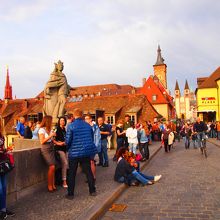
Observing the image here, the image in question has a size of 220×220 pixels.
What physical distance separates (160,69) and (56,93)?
324 ft

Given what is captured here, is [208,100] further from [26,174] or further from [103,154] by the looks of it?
[26,174]

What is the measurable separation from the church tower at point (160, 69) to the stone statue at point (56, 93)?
9756cm

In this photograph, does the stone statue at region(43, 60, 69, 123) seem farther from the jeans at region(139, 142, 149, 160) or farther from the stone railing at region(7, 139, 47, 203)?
the jeans at region(139, 142, 149, 160)

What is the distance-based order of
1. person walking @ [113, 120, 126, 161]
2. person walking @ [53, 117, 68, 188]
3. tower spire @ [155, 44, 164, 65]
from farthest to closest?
tower spire @ [155, 44, 164, 65]
person walking @ [113, 120, 126, 161]
person walking @ [53, 117, 68, 188]

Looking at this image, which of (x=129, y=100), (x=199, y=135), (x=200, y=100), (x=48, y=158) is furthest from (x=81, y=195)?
(x=200, y=100)

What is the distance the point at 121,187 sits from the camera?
7.08 m

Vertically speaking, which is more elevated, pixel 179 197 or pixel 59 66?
pixel 59 66

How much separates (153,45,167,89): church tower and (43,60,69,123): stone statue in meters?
97.6


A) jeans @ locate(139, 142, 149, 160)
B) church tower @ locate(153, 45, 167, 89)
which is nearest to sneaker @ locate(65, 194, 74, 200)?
jeans @ locate(139, 142, 149, 160)

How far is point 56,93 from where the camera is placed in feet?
34.4

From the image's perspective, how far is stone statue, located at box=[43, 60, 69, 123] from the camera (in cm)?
1032

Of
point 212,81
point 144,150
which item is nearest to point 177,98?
point 212,81

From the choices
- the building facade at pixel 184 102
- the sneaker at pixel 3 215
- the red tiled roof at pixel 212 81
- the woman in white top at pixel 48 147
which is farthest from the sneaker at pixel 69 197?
the building facade at pixel 184 102

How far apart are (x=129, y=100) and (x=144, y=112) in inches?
150
